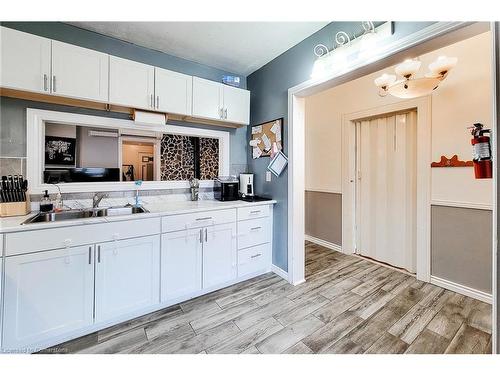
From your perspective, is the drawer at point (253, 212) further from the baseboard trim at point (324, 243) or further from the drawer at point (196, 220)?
the baseboard trim at point (324, 243)

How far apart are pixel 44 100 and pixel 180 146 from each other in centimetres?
149

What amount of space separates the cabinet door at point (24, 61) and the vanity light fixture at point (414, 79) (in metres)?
2.78

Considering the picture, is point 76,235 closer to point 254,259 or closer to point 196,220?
point 196,220

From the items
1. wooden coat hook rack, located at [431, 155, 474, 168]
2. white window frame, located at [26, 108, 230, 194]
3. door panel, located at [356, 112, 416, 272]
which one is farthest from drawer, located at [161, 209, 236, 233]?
wooden coat hook rack, located at [431, 155, 474, 168]

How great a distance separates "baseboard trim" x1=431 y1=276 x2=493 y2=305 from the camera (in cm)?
200

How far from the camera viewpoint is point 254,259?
245cm

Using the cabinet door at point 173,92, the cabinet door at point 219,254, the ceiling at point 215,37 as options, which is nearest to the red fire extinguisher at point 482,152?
the ceiling at point 215,37

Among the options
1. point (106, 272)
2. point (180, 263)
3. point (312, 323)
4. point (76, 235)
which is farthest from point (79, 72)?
point (312, 323)

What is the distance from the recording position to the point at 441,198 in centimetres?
225

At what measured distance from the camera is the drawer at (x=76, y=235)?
4.41 feet

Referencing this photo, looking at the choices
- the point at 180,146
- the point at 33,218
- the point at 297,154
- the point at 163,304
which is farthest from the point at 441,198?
the point at 33,218
